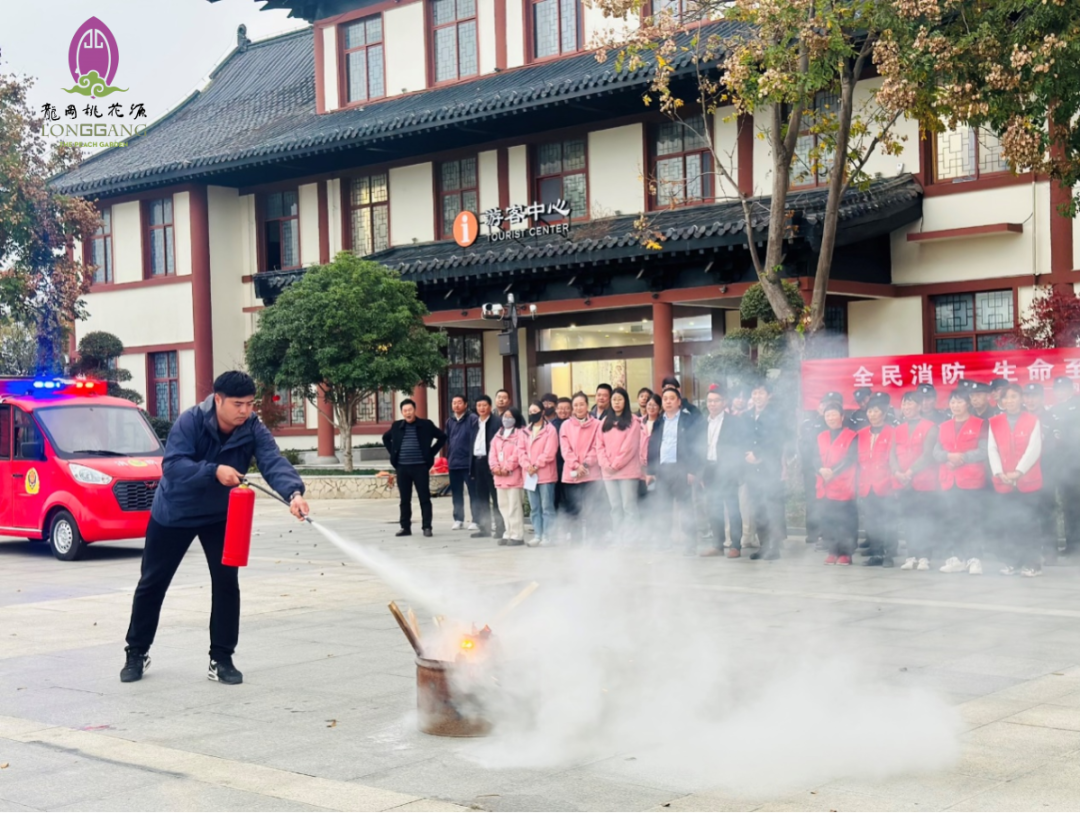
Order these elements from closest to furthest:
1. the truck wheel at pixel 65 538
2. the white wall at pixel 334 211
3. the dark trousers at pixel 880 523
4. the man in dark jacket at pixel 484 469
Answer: the dark trousers at pixel 880 523 < the truck wheel at pixel 65 538 < the man in dark jacket at pixel 484 469 < the white wall at pixel 334 211

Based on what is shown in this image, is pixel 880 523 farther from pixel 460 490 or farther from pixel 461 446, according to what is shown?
pixel 460 490

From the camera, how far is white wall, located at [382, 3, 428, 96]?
1032 inches

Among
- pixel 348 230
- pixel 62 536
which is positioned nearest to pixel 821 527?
pixel 62 536

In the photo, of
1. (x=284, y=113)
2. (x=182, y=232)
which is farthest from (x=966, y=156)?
(x=182, y=232)

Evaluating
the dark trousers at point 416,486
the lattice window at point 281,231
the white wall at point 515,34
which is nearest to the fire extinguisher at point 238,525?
the dark trousers at point 416,486

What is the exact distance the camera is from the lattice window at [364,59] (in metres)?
27.2

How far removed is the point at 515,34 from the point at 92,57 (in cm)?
887

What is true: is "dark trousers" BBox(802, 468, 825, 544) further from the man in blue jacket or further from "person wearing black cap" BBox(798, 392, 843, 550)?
the man in blue jacket

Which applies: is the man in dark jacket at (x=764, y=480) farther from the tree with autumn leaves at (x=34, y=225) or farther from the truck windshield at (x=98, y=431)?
the tree with autumn leaves at (x=34, y=225)

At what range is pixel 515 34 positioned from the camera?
24766 millimetres

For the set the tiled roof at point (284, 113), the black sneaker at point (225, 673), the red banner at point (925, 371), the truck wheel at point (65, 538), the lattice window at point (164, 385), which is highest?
the tiled roof at point (284, 113)

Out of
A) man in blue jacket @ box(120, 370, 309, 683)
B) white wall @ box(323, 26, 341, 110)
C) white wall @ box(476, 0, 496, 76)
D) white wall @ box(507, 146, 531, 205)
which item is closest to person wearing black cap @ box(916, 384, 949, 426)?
man in blue jacket @ box(120, 370, 309, 683)

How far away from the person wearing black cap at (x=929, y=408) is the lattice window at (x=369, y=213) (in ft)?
57.4

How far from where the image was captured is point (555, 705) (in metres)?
5.80
